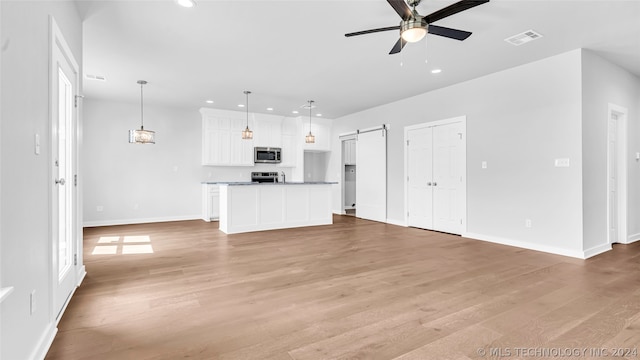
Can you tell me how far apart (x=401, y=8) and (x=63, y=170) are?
129 inches

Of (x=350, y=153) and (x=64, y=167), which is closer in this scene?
(x=64, y=167)

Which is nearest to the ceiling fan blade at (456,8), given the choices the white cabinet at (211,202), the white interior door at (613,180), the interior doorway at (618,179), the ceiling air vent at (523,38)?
the ceiling air vent at (523,38)

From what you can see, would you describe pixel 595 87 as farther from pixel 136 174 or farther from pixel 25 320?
pixel 136 174

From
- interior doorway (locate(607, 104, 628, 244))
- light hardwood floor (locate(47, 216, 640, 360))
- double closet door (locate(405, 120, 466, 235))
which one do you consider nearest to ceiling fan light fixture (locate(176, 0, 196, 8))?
light hardwood floor (locate(47, 216, 640, 360))

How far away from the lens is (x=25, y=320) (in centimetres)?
165

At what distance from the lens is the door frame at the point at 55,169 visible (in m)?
2.13

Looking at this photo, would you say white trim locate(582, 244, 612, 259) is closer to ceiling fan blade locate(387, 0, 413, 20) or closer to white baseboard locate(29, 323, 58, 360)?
ceiling fan blade locate(387, 0, 413, 20)

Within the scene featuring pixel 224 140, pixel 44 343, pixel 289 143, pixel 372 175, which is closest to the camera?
pixel 44 343

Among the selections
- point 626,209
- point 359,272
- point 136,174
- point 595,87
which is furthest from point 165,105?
point 626,209

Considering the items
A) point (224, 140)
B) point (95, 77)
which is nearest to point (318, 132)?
point (224, 140)

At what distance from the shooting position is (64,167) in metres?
2.82

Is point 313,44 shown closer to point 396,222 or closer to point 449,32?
point 449,32

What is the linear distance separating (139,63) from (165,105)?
9.34ft

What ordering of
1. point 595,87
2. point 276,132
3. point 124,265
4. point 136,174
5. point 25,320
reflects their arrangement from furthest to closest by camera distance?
point 276,132, point 136,174, point 595,87, point 124,265, point 25,320
